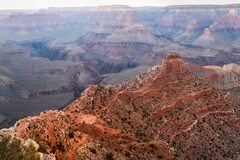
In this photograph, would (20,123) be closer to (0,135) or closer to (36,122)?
(36,122)

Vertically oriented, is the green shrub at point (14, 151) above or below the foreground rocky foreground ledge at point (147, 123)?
above

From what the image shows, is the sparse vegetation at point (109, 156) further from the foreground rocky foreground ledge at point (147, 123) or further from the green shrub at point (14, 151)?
the green shrub at point (14, 151)

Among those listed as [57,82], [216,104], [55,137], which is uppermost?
[55,137]

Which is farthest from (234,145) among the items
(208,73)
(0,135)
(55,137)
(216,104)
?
(208,73)

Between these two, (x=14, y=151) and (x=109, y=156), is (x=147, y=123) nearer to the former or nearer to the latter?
(x=109, y=156)

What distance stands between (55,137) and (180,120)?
2320 cm

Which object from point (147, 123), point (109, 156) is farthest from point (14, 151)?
point (147, 123)

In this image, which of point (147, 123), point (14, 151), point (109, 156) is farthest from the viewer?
point (147, 123)

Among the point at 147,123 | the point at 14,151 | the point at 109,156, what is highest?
the point at 14,151

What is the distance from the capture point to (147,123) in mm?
58062

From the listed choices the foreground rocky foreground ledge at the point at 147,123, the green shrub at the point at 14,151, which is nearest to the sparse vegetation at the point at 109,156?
the foreground rocky foreground ledge at the point at 147,123

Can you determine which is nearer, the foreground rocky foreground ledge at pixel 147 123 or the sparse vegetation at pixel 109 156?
the foreground rocky foreground ledge at pixel 147 123

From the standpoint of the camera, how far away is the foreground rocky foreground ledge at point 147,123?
42719 millimetres

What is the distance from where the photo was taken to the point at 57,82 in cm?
18538
